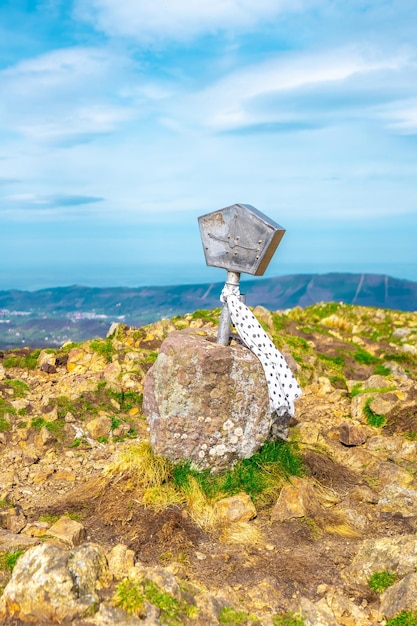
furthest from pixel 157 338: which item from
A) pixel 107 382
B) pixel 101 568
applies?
pixel 101 568

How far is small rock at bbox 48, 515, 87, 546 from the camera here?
23.4 feet

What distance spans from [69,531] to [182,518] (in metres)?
1.44

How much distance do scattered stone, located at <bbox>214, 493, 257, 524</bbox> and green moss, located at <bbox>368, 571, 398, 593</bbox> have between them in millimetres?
1855

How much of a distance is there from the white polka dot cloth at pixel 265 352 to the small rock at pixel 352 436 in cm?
275

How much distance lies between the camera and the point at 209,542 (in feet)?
24.5

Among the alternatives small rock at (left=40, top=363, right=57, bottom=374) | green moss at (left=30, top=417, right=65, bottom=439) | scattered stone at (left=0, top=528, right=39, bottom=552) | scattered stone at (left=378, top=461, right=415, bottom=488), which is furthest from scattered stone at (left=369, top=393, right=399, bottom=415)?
scattered stone at (left=0, top=528, right=39, bottom=552)

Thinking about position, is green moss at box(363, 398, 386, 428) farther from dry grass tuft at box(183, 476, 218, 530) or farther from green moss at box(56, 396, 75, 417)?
green moss at box(56, 396, 75, 417)

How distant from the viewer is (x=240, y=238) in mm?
8477

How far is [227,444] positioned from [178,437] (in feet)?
2.33

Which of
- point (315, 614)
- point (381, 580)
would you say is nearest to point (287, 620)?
point (315, 614)

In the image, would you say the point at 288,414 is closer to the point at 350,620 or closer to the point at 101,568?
the point at 350,620

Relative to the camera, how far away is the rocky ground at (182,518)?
5.45 meters

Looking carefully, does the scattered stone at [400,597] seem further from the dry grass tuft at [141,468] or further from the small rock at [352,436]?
the small rock at [352,436]

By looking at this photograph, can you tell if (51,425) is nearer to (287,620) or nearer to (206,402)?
(206,402)
